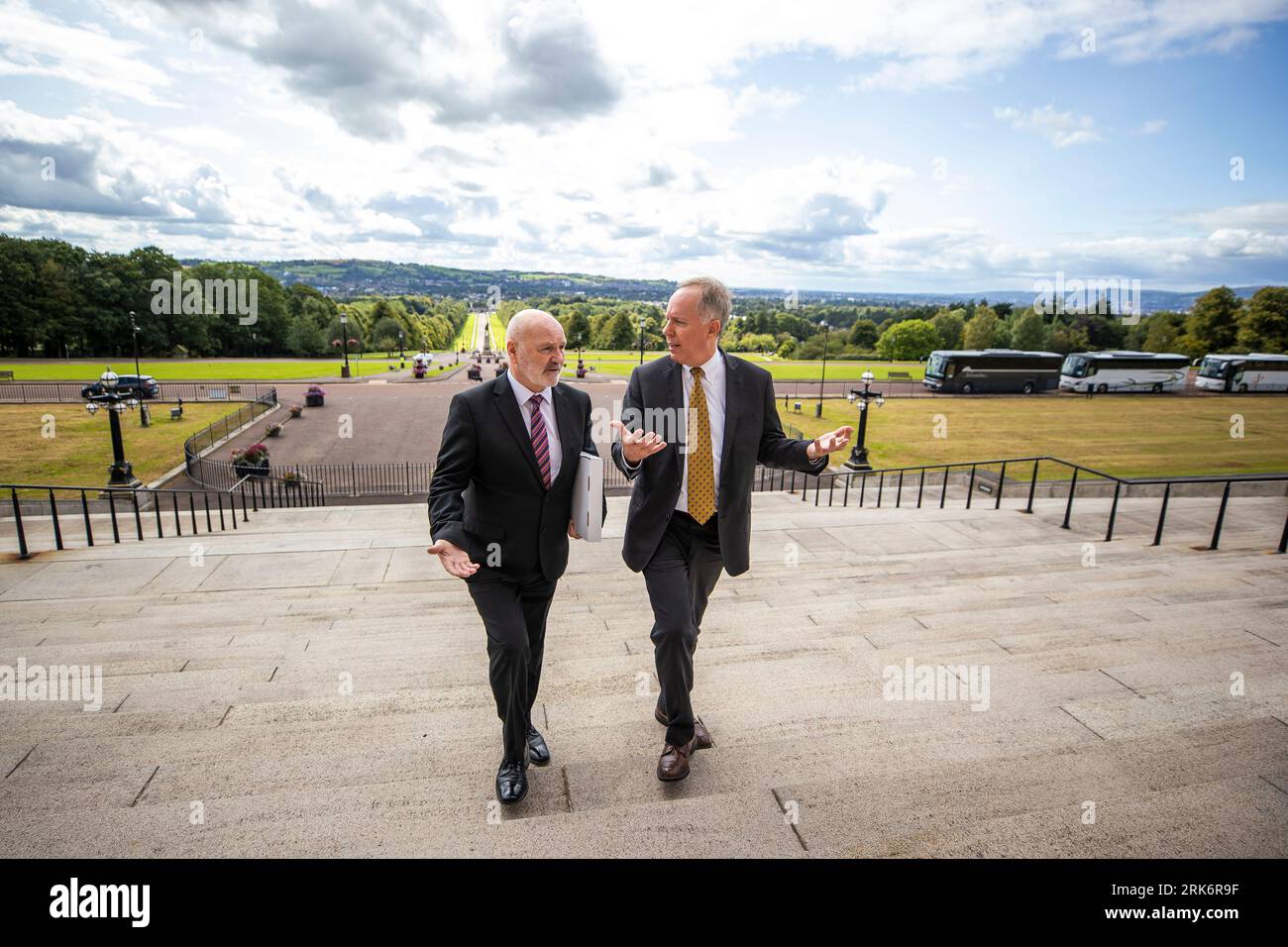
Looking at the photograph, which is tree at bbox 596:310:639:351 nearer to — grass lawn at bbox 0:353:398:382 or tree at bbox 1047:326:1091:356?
grass lawn at bbox 0:353:398:382

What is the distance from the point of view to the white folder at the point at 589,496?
3049mm

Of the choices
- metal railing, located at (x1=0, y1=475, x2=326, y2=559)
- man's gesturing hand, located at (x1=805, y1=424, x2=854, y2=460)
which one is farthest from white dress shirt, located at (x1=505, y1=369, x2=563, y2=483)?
metal railing, located at (x1=0, y1=475, x2=326, y2=559)

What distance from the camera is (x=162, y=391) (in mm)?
39781

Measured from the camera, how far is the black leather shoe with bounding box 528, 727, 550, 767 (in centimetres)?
314

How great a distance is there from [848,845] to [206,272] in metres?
92.4

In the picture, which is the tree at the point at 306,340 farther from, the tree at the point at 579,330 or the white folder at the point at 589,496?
the white folder at the point at 589,496

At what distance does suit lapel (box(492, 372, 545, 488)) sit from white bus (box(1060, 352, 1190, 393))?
196 feet

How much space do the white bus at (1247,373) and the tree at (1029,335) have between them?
3362 cm

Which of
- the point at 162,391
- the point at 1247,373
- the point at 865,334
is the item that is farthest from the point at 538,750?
the point at 865,334

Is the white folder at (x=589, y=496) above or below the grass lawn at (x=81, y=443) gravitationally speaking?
above

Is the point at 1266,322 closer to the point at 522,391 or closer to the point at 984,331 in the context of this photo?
the point at 984,331

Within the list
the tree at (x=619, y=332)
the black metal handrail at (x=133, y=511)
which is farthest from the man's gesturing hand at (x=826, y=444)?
the tree at (x=619, y=332)

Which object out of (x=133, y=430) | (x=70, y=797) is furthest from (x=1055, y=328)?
(x=70, y=797)
